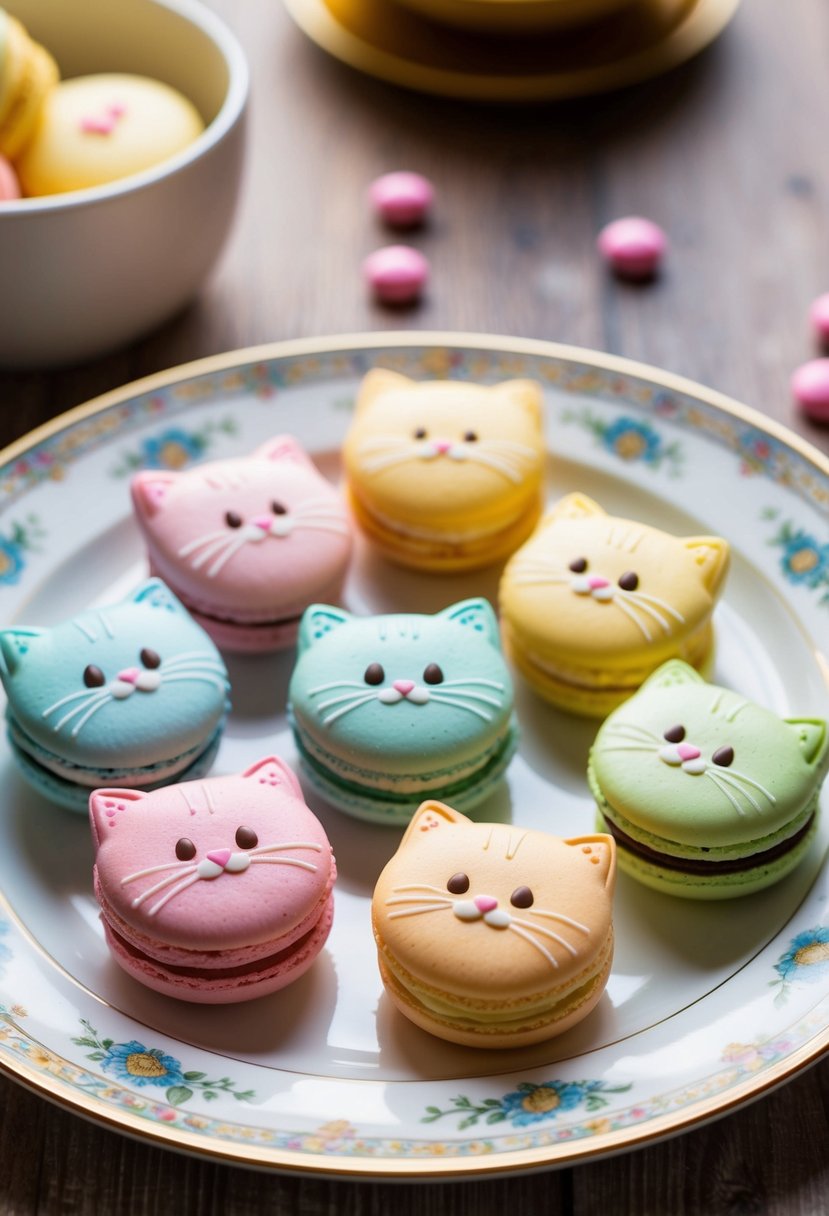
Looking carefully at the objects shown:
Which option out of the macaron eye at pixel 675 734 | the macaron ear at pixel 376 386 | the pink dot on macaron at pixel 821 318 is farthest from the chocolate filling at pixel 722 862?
the pink dot on macaron at pixel 821 318

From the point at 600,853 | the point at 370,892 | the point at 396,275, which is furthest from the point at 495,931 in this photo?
the point at 396,275

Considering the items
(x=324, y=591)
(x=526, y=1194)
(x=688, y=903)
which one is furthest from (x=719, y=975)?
(x=324, y=591)

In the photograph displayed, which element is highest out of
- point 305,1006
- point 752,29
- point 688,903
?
point 752,29

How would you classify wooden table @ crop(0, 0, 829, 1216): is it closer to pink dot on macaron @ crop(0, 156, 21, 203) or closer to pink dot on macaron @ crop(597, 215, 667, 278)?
pink dot on macaron @ crop(597, 215, 667, 278)

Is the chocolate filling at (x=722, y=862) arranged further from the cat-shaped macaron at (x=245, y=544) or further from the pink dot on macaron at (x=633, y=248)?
the pink dot on macaron at (x=633, y=248)

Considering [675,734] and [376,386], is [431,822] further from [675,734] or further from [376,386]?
[376,386]

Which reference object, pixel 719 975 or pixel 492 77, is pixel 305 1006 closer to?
pixel 719 975
